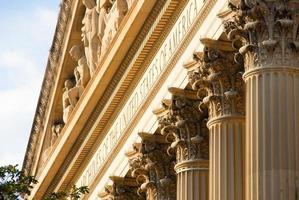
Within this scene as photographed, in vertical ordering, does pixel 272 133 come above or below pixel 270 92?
below

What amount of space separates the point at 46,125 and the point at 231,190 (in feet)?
81.7

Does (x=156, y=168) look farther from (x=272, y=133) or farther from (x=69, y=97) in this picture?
(x=69, y=97)

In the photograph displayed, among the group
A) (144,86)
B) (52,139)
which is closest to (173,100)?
(144,86)

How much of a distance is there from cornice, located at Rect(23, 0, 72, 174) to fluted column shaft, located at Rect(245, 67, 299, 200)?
886 inches

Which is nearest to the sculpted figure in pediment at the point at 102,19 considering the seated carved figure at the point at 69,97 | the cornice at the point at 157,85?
the cornice at the point at 157,85

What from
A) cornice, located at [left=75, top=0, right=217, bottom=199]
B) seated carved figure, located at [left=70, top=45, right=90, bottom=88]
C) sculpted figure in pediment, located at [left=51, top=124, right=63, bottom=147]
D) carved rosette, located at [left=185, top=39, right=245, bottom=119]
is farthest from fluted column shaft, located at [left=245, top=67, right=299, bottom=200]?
sculpted figure in pediment, located at [left=51, top=124, right=63, bottom=147]

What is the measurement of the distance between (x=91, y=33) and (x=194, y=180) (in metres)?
13.6

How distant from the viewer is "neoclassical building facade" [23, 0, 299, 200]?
3238 centimetres

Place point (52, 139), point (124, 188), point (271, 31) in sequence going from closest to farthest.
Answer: point (271, 31)
point (124, 188)
point (52, 139)

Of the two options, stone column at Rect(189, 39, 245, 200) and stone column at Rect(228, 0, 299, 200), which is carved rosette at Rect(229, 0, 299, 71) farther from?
stone column at Rect(189, 39, 245, 200)

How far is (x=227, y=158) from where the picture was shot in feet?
117

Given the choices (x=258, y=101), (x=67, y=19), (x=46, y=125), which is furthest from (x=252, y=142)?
(x=46, y=125)

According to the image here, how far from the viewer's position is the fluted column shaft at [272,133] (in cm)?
3134

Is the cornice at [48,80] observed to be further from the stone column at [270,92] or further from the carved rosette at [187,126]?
the stone column at [270,92]
